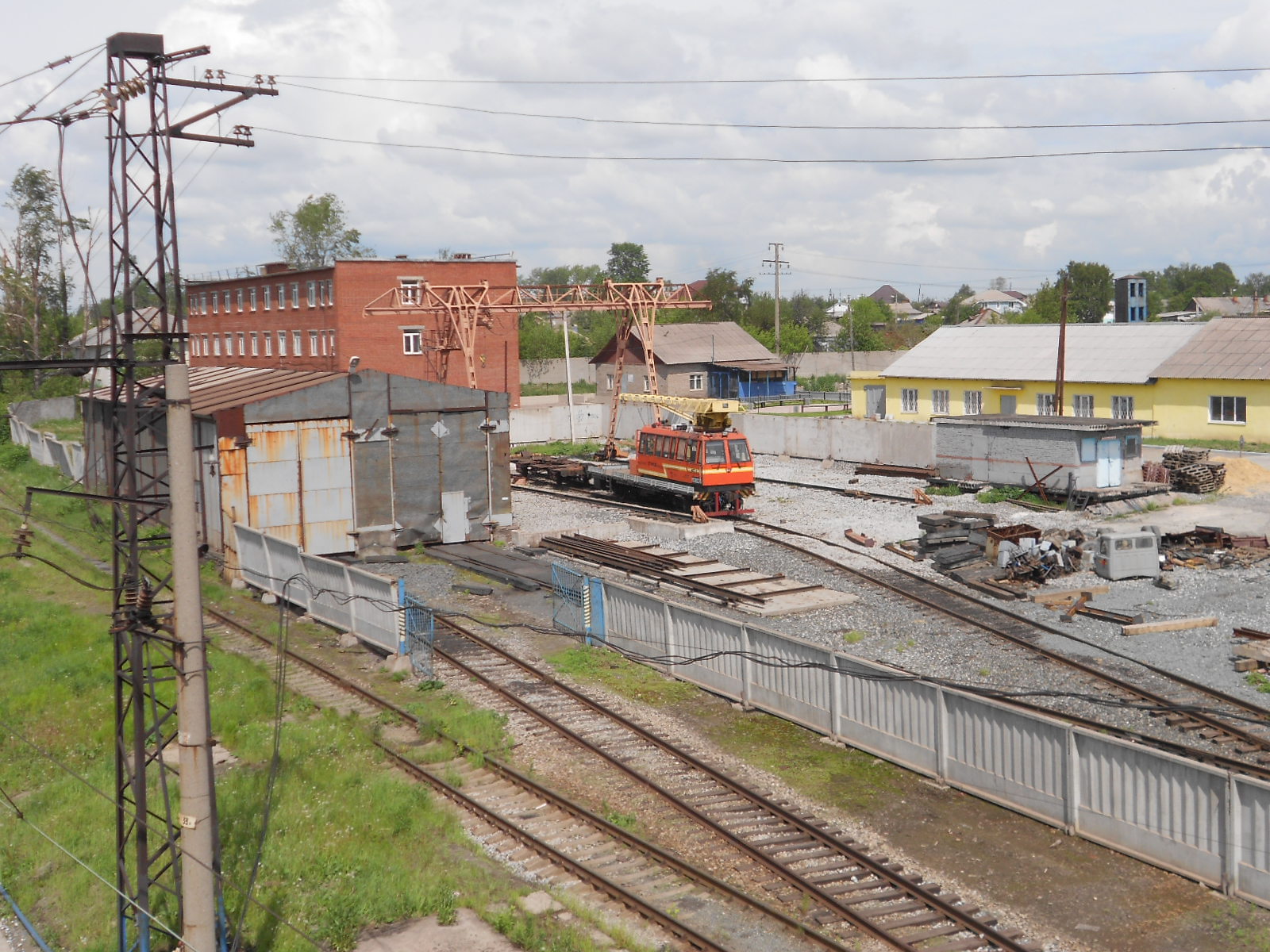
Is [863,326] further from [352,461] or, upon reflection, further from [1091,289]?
[352,461]

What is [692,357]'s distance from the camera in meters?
68.3

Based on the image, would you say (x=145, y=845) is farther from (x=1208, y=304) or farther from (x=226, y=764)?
(x=1208, y=304)

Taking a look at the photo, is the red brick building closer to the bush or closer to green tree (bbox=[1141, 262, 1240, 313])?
the bush

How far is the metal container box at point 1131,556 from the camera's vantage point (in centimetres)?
2231

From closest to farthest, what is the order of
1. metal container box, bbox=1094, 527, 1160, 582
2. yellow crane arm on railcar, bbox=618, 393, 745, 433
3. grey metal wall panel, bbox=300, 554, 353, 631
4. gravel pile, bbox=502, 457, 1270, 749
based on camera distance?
1. gravel pile, bbox=502, 457, 1270, 749
2. grey metal wall panel, bbox=300, 554, 353, 631
3. metal container box, bbox=1094, 527, 1160, 582
4. yellow crane arm on railcar, bbox=618, 393, 745, 433

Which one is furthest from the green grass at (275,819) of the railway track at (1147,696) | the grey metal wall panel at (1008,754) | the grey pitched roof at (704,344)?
the grey pitched roof at (704,344)

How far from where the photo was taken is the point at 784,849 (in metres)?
11.3

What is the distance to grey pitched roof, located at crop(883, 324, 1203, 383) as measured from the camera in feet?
141

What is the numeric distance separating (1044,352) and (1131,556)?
85.0ft

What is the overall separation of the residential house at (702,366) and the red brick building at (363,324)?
12828mm

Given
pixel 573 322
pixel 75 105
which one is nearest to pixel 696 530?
pixel 75 105

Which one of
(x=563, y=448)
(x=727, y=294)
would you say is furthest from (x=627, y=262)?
(x=563, y=448)

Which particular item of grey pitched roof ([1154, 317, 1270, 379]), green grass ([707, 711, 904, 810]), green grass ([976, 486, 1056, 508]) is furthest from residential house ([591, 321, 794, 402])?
green grass ([707, 711, 904, 810])

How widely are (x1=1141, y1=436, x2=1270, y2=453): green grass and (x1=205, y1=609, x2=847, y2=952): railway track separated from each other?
105ft
